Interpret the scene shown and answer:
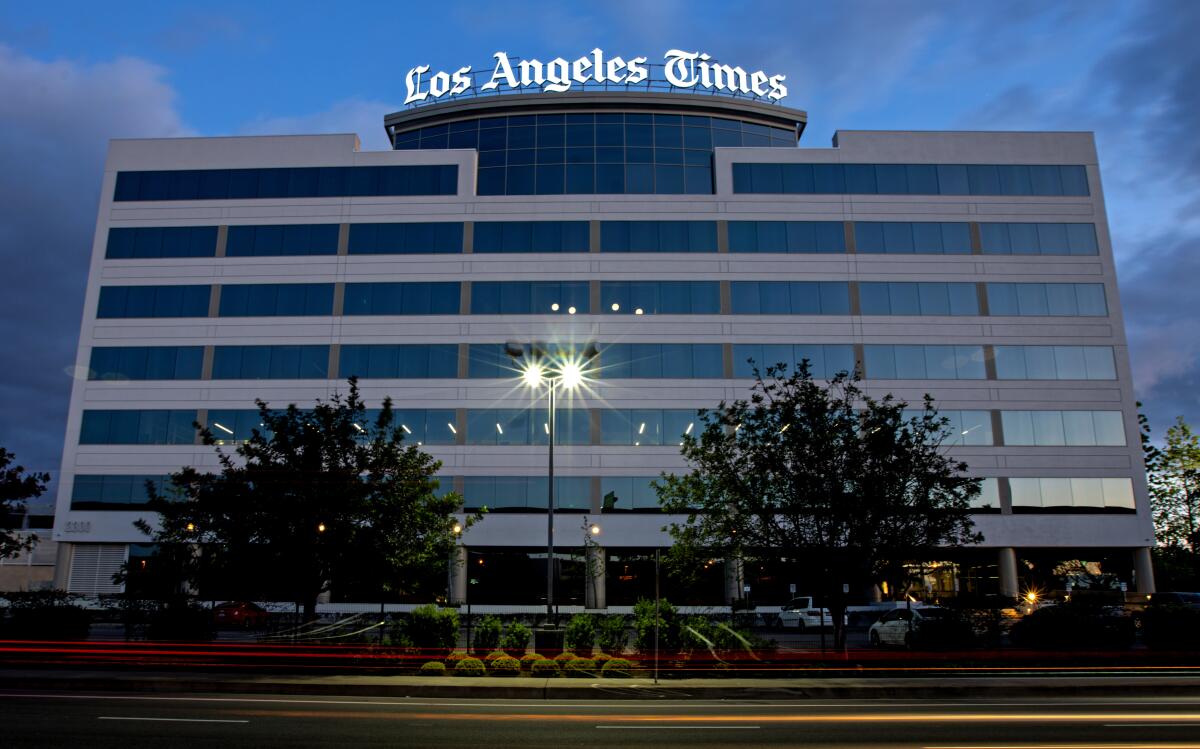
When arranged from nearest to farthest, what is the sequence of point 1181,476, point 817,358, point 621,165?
point 817,358 → point 621,165 → point 1181,476

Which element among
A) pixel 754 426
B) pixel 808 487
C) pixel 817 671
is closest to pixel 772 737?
pixel 817 671

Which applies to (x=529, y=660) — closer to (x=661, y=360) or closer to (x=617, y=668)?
(x=617, y=668)

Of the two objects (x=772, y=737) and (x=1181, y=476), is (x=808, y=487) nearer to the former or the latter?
(x=772, y=737)

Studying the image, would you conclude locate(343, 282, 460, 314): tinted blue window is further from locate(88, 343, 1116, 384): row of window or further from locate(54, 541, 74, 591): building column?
locate(54, 541, 74, 591): building column

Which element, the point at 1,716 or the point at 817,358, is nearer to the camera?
the point at 1,716

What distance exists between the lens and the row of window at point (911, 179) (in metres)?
47.8

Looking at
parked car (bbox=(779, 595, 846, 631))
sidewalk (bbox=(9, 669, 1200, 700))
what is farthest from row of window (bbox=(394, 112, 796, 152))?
sidewalk (bbox=(9, 669, 1200, 700))

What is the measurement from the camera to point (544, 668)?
806 inches

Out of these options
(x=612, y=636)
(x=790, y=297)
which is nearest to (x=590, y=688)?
(x=612, y=636)

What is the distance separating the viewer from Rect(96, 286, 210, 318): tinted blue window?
47156 mm

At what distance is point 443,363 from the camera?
45688mm

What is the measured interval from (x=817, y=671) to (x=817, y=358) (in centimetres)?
2650

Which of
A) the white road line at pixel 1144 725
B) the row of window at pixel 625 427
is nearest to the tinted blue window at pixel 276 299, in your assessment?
the row of window at pixel 625 427

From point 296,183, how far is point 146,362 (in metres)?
12.9
